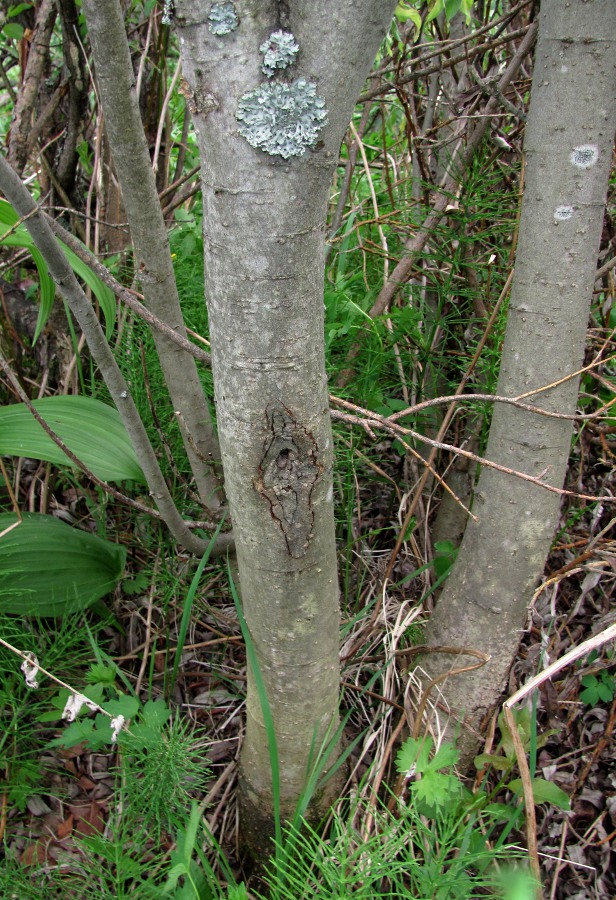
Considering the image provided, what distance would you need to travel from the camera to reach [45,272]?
5.81 feet

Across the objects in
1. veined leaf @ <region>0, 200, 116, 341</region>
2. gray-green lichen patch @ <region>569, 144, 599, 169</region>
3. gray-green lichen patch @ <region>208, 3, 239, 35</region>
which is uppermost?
gray-green lichen patch @ <region>208, 3, 239, 35</region>

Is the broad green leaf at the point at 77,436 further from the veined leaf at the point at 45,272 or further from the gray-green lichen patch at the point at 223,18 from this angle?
the gray-green lichen patch at the point at 223,18

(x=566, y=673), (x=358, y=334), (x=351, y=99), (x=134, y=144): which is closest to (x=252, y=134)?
(x=351, y=99)

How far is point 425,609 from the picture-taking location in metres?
1.80

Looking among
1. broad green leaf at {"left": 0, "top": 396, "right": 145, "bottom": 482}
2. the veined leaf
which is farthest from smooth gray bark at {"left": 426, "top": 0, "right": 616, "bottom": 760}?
the veined leaf

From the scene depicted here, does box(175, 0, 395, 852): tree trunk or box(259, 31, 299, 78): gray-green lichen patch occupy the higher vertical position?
box(259, 31, 299, 78): gray-green lichen patch

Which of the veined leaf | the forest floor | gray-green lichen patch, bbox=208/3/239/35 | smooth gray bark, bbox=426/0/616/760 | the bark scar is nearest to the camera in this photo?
gray-green lichen patch, bbox=208/3/239/35

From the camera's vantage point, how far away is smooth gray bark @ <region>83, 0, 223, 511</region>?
1.22 metres

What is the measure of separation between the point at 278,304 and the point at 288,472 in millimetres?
271

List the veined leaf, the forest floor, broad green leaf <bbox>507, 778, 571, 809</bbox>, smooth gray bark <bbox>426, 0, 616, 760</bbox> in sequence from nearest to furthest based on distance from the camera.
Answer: smooth gray bark <bbox>426, 0, 616, 760</bbox> → broad green leaf <bbox>507, 778, 571, 809</bbox> → the forest floor → the veined leaf

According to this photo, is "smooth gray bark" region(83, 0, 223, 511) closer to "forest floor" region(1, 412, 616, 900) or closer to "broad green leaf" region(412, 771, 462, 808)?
"forest floor" region(1, 412, 616, 900)

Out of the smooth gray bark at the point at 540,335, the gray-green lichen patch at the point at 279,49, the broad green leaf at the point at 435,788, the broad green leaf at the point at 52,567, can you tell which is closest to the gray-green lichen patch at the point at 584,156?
the smooth gray bark at the point at 540,335

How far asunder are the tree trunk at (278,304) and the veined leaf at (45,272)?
962 millimetres

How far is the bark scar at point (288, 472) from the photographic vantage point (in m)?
0.98
